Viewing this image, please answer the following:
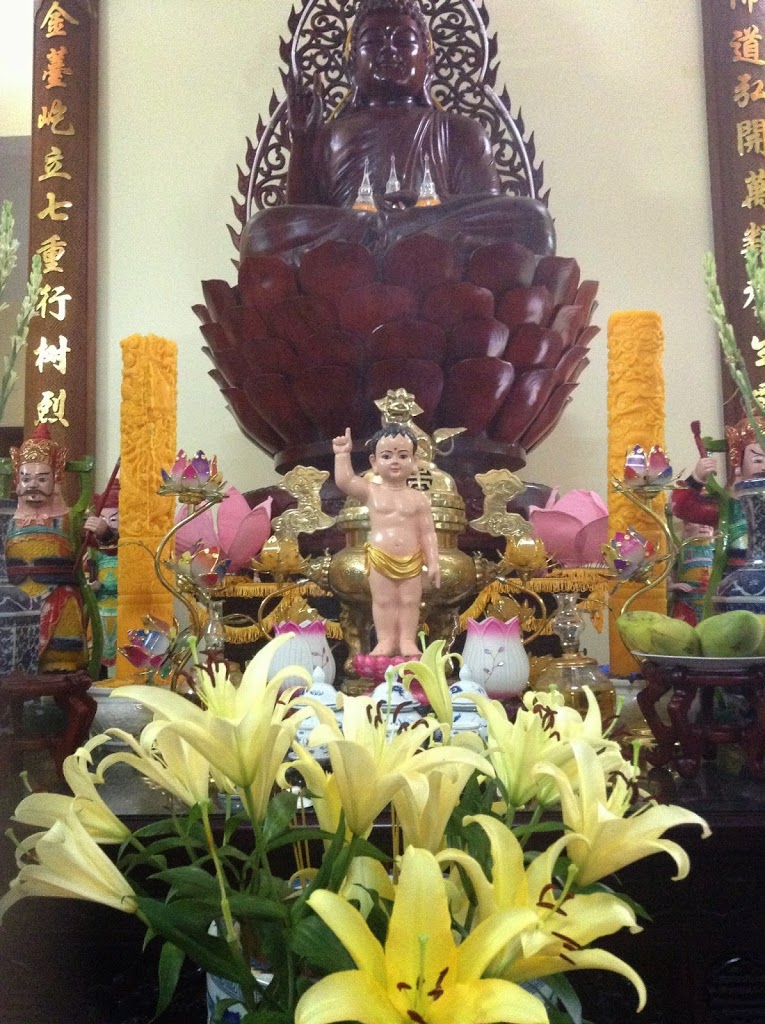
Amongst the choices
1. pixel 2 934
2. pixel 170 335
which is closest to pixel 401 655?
pixel 2 934

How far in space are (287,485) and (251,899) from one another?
89 centimetres

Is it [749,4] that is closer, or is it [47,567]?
[47,567]

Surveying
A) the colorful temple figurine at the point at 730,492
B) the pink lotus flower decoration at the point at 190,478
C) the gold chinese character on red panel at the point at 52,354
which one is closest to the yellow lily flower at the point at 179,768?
the pink lotus flower decoration at the point at 190,478

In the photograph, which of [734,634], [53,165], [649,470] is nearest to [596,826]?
[734,634]

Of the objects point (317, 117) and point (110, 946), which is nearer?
point (110, 946)

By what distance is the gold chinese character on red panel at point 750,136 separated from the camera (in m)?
1.84

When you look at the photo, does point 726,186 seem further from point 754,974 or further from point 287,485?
point 754,974

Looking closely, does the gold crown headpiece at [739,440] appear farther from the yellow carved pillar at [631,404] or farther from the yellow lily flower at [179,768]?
Answer: the yellow lily flower at [179,768]

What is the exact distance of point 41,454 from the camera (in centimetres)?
115

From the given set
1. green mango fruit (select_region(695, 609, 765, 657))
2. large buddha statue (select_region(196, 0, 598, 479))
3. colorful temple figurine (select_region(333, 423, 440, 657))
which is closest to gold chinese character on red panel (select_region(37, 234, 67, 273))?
large buddha statue (select_region(196, 0, 598, 479))

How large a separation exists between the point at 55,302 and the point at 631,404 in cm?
123

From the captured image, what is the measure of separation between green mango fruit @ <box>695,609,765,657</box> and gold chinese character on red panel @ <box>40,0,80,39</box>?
6.17 ft

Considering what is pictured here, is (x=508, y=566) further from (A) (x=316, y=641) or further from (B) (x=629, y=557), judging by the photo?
(A) (x=316, y=641)

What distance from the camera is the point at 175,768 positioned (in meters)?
0.38
